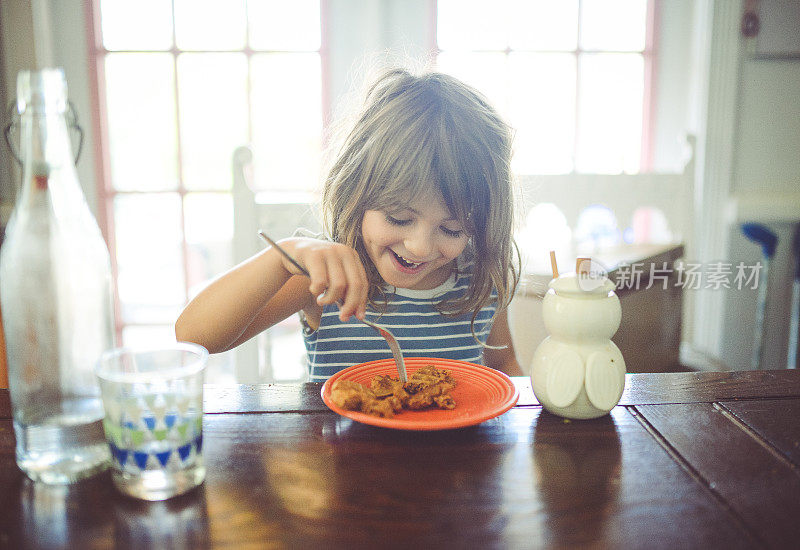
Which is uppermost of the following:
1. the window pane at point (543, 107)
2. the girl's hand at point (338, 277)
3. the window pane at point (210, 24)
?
the window pane at point (210, 24)

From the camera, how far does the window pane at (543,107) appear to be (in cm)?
227

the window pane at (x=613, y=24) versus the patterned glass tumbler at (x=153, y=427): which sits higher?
the window pane at (x=613, y=24)

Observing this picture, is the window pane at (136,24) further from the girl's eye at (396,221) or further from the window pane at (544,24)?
the girl's eye at (396,221)

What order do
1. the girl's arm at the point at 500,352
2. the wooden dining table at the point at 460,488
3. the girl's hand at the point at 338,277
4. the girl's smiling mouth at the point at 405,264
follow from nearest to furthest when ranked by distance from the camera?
1. the wooden dining table at the point at 460,488
2. the girl's hand at the point at 338,277
3. the girl's smiling mouth at the point at 405,264
4. the girl's arm at the point at 500,352

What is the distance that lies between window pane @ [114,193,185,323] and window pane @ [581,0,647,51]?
153 cm

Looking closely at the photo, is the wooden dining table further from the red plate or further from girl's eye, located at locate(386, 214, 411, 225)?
girl's eye, located at locate(386, 214, 411, 225)

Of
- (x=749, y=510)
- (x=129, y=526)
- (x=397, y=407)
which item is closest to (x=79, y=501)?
(x=129, y=526)

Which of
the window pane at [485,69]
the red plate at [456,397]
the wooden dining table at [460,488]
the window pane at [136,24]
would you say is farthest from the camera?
the window pane at [485,69]

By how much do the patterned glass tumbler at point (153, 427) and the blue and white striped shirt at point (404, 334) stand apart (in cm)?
63

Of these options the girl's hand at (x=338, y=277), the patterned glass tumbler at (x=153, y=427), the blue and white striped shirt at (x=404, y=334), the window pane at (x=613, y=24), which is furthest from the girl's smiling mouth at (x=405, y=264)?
the window pane at (x=613, y=24)

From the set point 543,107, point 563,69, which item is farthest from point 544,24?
point 543,107

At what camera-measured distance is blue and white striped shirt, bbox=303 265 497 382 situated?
3.81 feet

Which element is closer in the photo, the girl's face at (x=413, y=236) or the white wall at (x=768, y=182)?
the girl's face at (x=413, y=236)

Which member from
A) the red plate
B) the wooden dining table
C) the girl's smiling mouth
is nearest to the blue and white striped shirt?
the girl's smiling mouth
